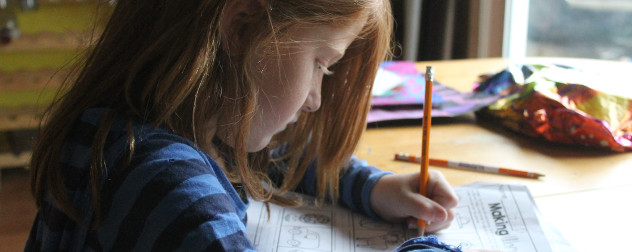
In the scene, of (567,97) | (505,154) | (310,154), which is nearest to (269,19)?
(310,154)

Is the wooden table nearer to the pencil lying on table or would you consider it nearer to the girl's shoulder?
the pencil lying on table

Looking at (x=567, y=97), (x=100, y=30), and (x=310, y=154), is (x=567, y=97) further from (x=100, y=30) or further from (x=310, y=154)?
(x=100, y=30)

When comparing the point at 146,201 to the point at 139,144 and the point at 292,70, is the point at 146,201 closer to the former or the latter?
the point at 139,144

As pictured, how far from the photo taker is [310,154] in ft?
2.81

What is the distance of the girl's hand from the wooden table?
8 cm

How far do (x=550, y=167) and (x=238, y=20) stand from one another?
47 cm

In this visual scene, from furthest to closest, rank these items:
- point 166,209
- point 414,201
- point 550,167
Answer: point 550,167
point 414,201
point 166,209

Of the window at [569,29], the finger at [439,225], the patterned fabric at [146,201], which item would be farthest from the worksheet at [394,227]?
the window at [569,29]

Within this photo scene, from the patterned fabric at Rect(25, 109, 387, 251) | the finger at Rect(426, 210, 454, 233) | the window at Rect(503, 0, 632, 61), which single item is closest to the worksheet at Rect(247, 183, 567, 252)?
the finger at Rect(426, 210, 454, 233)

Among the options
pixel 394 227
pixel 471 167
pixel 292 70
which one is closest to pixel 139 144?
pixel 292 70

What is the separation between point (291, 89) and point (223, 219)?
0.65ft

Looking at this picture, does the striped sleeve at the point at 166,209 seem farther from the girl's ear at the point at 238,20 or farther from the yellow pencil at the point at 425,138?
the yellow pencil at the point at 425,138

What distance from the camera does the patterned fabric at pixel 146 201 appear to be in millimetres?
477

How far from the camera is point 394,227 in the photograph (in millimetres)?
720
